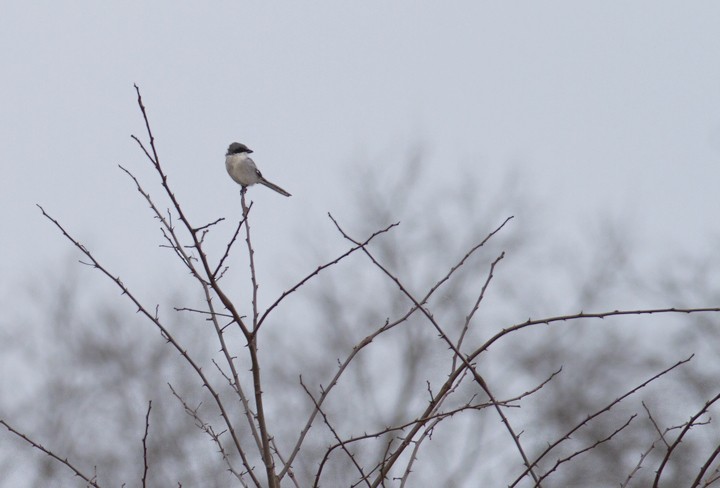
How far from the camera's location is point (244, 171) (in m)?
7.32

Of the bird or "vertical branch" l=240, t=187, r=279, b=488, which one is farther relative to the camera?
the bird

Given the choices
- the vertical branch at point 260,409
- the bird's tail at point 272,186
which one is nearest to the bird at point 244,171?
the bird's tail at point 272,186

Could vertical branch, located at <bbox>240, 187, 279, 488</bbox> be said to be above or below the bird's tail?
below

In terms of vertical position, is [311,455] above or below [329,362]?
below

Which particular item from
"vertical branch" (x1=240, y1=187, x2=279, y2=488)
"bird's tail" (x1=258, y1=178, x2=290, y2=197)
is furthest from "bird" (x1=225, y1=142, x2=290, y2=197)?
"vertical branch" (x1=240, y1=187, x2=279, y2=488)

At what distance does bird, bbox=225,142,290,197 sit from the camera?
7320 mm

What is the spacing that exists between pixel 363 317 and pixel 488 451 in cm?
283

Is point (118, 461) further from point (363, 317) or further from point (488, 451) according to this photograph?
point (488, 451)

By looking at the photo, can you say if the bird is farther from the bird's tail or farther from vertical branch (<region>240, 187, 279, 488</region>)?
vertical branch (<region>240, 187, 279, 488</region>)

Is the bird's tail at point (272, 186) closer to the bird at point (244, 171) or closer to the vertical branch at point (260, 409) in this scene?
the bird at point (244, 171)

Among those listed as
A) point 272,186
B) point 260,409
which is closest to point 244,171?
point 272,186

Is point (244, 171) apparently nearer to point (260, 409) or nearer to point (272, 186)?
point (272, 186)

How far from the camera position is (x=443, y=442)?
14336mm

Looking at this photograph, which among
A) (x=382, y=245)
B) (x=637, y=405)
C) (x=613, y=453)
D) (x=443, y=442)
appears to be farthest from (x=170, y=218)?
(x=637, y=405)
